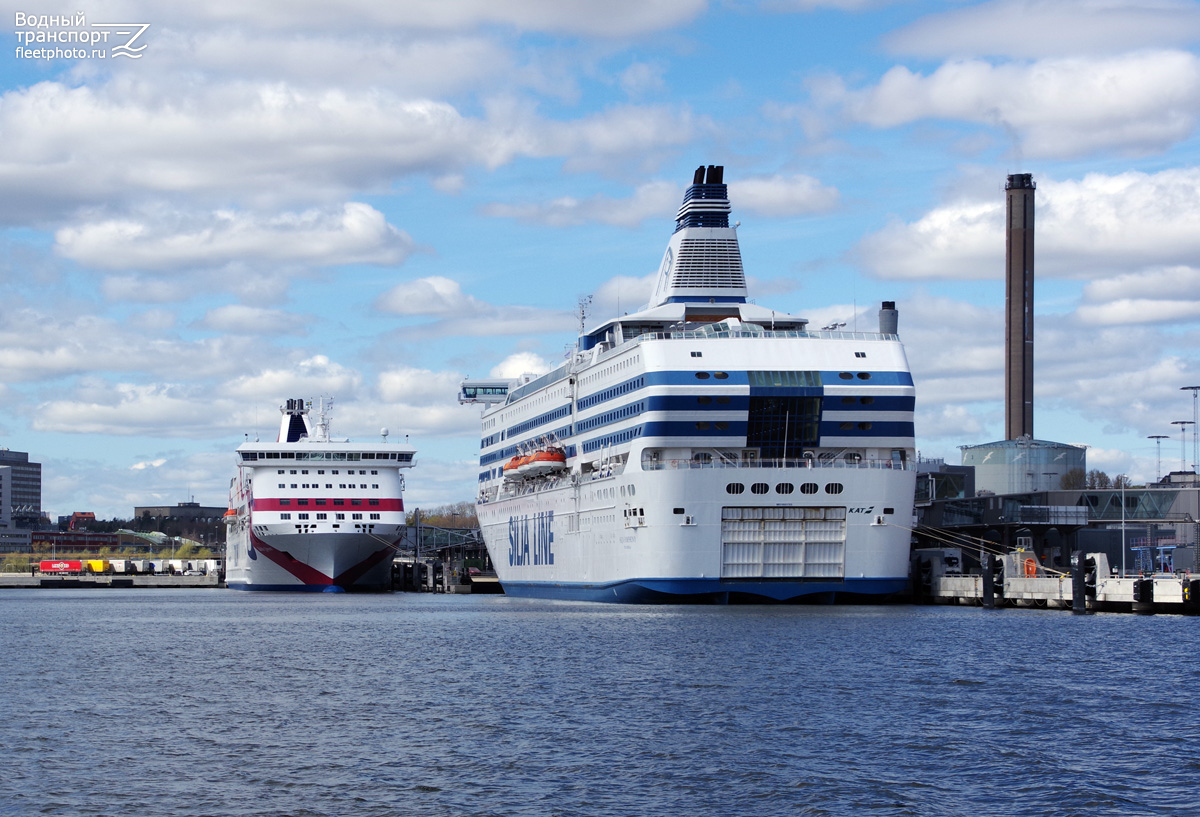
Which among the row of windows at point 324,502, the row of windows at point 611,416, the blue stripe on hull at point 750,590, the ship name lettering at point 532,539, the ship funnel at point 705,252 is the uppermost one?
the ship funnel at point 705,252

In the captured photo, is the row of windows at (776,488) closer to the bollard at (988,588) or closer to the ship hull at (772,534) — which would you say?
the ship hull at (772,534)

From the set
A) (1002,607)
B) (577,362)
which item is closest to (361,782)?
(1002,607)

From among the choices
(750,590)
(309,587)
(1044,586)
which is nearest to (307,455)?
(309,587)

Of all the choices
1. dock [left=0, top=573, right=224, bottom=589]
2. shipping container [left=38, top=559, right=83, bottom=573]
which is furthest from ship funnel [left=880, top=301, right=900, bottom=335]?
shipping container [left=38, top=559, right=83, bottom=573]

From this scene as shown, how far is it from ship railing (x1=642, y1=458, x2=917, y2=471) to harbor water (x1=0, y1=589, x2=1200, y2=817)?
22.1 feet

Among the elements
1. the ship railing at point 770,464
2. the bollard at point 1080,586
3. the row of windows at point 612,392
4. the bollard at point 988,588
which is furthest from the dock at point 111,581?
the bollard at point 1080,586

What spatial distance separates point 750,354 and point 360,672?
2358 centimetres

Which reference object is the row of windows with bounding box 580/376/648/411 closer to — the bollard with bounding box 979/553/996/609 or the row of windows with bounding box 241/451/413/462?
the bollard with bounding box 979/553/996/609

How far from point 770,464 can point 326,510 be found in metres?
47.9

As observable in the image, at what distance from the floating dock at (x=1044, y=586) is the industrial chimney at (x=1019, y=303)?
62.7m

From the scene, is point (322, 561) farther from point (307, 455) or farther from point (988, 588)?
point (988, 588)

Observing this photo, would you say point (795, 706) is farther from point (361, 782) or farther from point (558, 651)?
point (558, 651)

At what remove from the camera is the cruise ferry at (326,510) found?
9694 cm

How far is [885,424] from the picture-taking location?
189 ft
